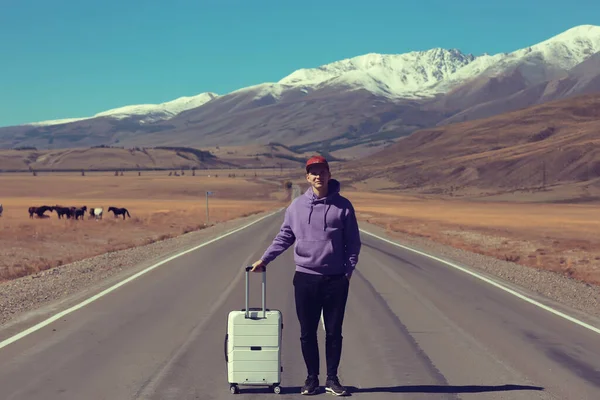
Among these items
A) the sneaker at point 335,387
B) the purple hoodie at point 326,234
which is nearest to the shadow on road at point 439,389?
the sneaker at point 335,387

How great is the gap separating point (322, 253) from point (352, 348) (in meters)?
3.07

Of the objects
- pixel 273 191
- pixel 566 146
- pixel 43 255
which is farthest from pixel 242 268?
pixel 566 146

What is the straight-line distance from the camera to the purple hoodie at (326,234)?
26.0 ft

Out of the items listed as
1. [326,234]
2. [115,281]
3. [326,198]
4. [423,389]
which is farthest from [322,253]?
[115,281]

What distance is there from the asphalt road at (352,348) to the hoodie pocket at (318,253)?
1.36 metres

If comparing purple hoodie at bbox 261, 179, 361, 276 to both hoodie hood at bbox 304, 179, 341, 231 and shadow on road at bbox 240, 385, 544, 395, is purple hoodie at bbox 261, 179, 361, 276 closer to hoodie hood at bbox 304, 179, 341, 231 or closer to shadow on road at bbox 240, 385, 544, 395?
hoodie hood at bbox 304, 179, 341, 231

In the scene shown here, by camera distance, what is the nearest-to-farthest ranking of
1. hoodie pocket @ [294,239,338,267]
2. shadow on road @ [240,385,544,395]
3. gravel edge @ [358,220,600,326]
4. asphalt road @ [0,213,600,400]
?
hoodie pocket @ [294,239,338,267] → shadow on road @ [240,385,544,395] → asphalt road @ [0,213,600,400] → gravel edge @ [358,220,600,326]

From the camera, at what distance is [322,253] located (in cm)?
791

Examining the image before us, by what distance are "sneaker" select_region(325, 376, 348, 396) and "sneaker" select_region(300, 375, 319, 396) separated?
12cm

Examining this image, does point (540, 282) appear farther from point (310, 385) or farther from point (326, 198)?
point (326, 198)

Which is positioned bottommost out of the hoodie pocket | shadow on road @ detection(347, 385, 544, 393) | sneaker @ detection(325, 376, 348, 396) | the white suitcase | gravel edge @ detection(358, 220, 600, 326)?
gravel edge @ detection(358, 220, 600, 326)

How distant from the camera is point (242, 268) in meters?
21.4

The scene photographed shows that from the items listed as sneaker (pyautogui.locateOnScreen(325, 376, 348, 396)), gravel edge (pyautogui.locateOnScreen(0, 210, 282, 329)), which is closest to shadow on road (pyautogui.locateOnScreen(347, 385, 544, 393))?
sneaker (pyautogui.locateOnScreen(325, 376, 348, 396))

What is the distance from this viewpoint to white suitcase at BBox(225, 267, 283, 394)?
8.05 meters
